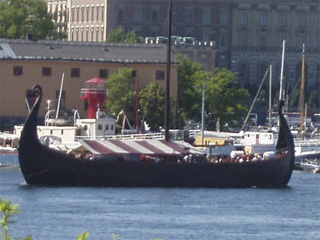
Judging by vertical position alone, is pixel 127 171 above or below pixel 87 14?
below

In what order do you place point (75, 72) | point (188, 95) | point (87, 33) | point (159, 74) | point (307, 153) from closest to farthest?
point (307, 153), point (75, 72), point (159, 74), point (188, 95), point (87, 33)

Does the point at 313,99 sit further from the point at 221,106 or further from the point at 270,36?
the point at 221,106

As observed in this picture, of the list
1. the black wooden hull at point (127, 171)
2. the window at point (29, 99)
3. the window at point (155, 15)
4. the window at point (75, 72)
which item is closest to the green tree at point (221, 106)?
the window at point (75, 72)

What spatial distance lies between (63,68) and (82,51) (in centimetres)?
328

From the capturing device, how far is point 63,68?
120438 millimetres

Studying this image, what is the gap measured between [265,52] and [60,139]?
10045cm

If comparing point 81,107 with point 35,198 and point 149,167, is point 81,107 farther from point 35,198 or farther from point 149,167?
point 35,198

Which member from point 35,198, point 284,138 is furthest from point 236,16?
point 35,198

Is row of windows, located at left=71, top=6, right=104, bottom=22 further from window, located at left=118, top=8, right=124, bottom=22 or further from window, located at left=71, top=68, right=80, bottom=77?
window, located at left=71, top=68, right=80, bottom=77

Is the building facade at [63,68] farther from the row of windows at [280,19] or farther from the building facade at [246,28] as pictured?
the row of windows at [280,19]

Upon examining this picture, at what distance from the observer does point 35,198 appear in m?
72.4

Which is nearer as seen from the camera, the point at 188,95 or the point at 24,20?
the point at 188,95

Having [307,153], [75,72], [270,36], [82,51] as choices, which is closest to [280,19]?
[270,36]

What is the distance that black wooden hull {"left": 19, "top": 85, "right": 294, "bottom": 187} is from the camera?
79125 millimetres
